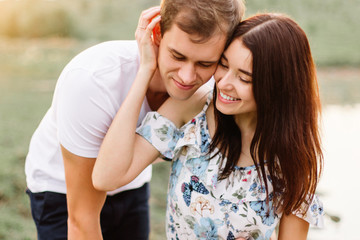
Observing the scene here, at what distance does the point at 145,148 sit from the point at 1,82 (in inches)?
317

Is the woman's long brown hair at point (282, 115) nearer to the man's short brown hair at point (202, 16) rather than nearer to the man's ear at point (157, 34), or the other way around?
the man's short brown hair at point (202, 16)

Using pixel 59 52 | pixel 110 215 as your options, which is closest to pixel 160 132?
pixel 110 215

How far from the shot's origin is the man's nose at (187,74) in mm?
1872

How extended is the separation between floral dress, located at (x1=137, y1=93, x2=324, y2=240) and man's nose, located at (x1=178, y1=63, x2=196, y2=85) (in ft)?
0.76

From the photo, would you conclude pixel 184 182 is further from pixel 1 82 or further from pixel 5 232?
pixel 1 82

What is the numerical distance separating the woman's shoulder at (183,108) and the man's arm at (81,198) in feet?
1.37

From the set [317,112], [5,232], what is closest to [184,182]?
[317,112]

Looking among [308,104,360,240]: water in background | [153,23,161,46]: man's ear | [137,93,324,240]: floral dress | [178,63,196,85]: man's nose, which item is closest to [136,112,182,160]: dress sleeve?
[137,93,324,240]: floral dress

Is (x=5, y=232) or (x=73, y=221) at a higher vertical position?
(x=73, y=221)

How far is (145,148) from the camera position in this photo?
6.46 feet

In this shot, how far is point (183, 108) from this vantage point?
205cm

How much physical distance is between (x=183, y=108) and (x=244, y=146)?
352mm

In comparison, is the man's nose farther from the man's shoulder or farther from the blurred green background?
the blurred green background

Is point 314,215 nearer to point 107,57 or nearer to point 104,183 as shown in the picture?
point 104,183
